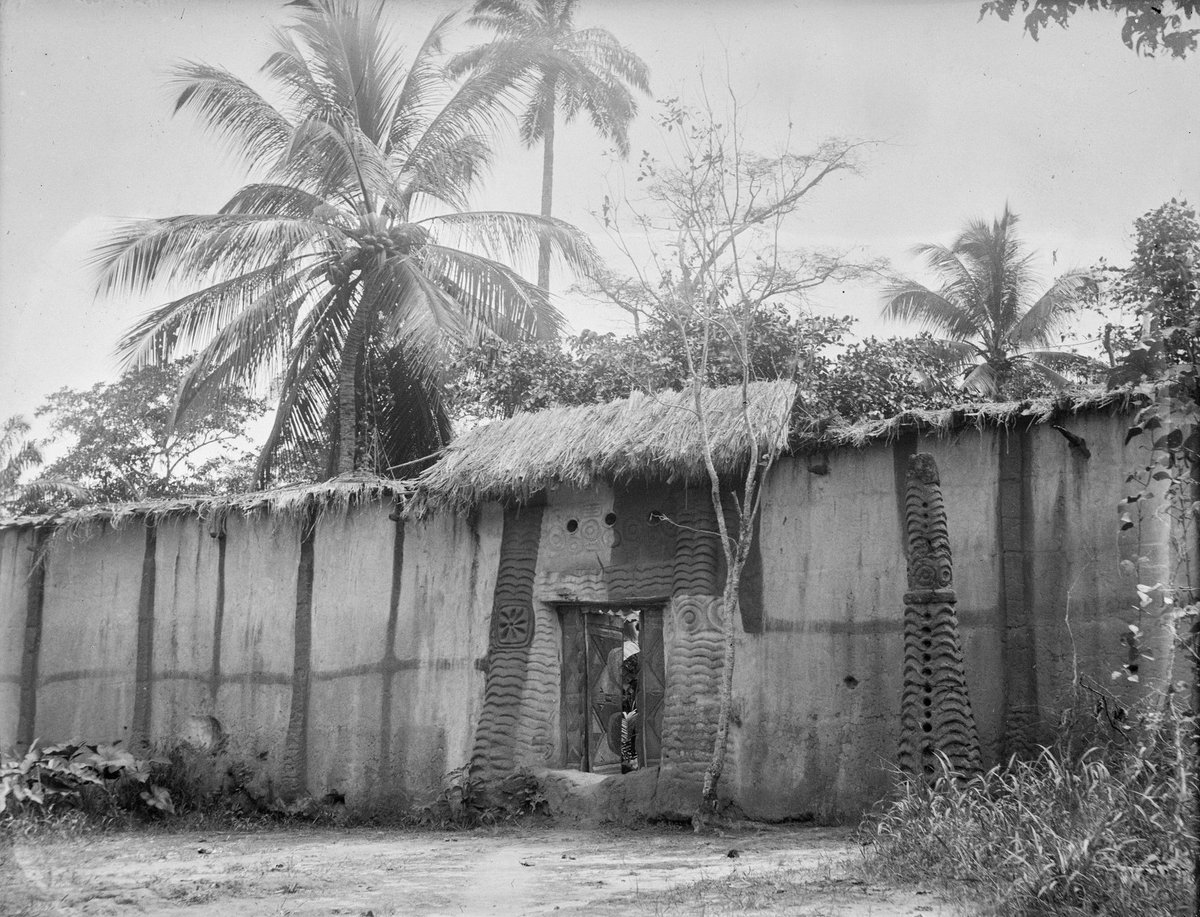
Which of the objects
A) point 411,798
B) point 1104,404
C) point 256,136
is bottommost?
point 411,798

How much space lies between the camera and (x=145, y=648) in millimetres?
11141

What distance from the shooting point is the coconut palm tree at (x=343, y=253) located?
1323 cm

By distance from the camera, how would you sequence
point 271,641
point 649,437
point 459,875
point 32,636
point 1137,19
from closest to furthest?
point 1137,19 → point 459,875 → point 649,437 → point 271,641 → point 32,636

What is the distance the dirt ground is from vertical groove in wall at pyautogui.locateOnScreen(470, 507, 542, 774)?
682 millimetres

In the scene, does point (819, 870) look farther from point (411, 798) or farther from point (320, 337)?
point (320, 337)

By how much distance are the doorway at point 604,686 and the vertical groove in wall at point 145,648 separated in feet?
13.1

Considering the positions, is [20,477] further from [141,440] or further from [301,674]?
[301,674]

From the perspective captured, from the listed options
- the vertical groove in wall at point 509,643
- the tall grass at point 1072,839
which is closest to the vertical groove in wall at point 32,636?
the vertical groove in wall at point 509,643

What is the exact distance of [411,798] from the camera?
9.57 metres

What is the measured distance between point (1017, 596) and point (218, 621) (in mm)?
6747

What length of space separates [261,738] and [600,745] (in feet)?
9.52

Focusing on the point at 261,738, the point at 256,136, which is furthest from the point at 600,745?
the point at 256,136

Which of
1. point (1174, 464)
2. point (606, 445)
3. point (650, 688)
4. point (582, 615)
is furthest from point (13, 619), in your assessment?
point (1174, 464)

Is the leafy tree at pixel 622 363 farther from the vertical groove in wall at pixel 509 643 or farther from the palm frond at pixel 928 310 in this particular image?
the palm frond at pixel 928 310
